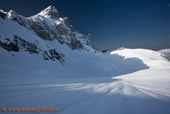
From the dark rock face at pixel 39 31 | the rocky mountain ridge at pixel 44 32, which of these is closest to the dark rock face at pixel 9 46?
the rocky mountain ridge at pixel 44 32

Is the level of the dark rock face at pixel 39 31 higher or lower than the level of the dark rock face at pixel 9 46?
higher

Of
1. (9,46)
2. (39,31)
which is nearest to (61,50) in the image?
(39,31)

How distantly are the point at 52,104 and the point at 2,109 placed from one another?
106 cm

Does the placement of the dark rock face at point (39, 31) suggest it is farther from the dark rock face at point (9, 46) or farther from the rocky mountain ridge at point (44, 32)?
the dark rock face at point (9, 46)

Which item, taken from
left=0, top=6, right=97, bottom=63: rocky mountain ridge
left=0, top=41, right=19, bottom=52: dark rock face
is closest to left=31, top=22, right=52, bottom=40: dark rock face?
left=0, top=6, right=97, bottom=63: rocky mountain ridge

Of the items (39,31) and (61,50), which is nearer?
(61,50)

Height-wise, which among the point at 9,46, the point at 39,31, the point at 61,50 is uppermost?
the point at 39,31

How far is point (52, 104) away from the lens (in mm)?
2100

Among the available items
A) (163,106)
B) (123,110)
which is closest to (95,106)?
(123,110)

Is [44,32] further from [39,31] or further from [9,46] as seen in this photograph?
[9,46]

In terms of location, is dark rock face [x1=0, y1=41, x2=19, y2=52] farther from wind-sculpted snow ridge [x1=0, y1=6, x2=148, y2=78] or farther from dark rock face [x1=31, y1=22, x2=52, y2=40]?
dark rock face [x1=31, y1=22, x2=52, y2=40]

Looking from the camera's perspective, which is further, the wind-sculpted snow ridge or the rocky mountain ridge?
the wind-sculpted snow ridge

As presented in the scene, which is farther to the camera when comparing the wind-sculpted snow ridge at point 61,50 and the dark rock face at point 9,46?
the wind-sculpted snow ridge at point 61,50

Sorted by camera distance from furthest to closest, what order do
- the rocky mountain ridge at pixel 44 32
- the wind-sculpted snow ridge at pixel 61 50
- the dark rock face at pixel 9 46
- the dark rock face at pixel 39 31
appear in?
the dark rock face at pixel 39 31
the wind-sculpted snow ridge at pixel 61 50
the rocky mountain ridge at pixel 44 32
the dark rock face at pixel 9 46
